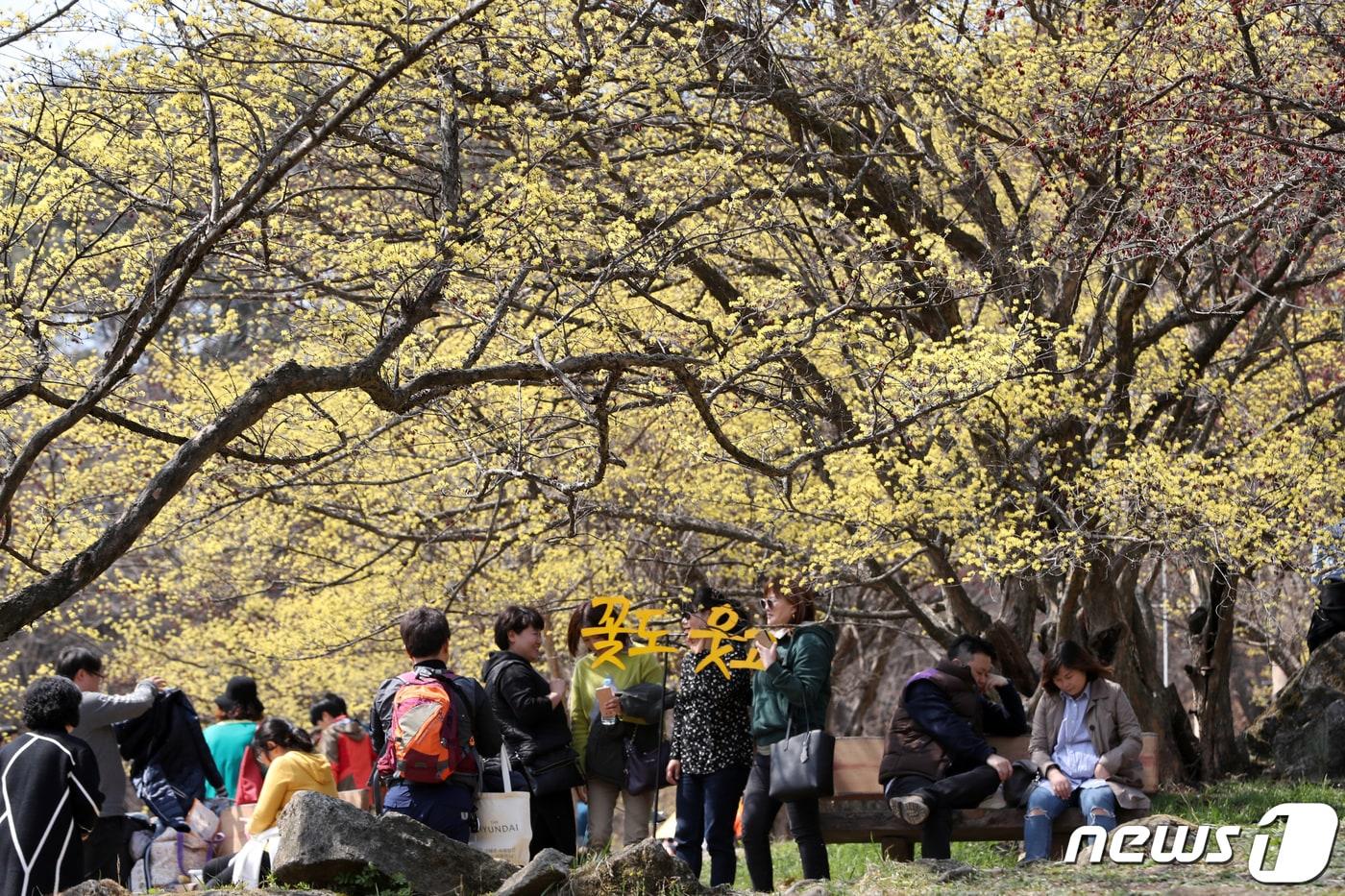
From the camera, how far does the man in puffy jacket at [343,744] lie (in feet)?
30.4

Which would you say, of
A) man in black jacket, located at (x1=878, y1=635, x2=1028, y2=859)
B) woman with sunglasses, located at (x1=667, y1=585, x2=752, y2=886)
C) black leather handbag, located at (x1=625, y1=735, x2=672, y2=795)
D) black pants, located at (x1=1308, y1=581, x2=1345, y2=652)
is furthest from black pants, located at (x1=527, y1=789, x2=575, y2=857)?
black pants, located at (x1=1308, y1=581, x2=1345, y2=652)

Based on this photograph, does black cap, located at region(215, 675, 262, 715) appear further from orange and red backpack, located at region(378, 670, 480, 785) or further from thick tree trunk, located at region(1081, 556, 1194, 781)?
thick tree trunk, located at region(1081, 556, 1194, 781)

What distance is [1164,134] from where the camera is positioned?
9656 mm

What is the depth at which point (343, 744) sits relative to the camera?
31.2ft

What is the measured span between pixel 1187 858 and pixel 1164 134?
5.13 m

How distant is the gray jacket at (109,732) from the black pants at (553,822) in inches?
77.2

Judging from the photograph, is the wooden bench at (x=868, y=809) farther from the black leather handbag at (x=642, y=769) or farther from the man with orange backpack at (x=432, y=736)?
the man with orange backpack at (x=432, y=736)

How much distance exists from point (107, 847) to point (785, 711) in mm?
3244

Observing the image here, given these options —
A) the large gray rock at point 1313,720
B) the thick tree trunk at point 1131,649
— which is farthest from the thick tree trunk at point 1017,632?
the large gray rock at point 1313,720

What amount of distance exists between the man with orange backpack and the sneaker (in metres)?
1.96

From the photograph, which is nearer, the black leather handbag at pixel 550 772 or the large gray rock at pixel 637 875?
the large gray rock at pixel 637 875

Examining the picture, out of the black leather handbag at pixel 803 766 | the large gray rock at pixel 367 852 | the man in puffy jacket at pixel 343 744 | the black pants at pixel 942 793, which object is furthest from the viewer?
the man in puffy jacket at pixel 343 744

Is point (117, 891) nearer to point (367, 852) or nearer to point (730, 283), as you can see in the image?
point (367, 852)

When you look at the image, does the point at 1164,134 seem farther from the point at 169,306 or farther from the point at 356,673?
the point at 356,673
